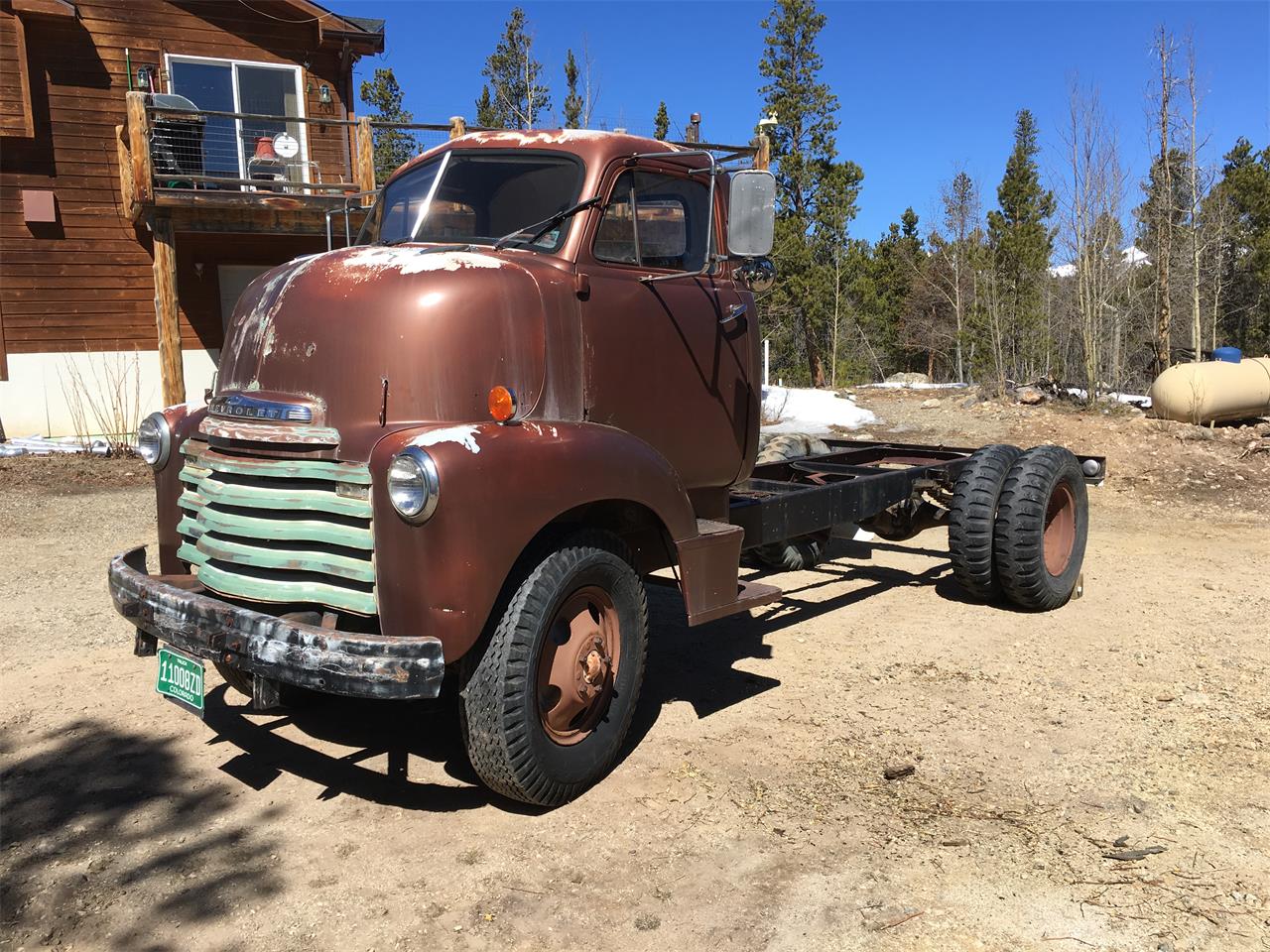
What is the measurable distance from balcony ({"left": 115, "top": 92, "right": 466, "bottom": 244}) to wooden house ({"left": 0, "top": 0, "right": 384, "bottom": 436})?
0.11 ft

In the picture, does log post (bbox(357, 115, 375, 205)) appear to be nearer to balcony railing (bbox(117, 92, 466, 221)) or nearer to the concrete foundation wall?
balcony railing (bbox(117, 92, 466, 221))

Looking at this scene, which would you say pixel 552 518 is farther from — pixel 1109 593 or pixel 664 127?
pixel 664 127

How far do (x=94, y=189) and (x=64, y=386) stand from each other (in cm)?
278

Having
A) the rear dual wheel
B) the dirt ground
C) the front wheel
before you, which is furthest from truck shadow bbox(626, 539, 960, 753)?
the rear dual wheel

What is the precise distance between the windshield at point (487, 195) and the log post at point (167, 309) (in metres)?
9.28

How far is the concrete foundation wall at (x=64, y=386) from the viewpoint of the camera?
13.9 meters

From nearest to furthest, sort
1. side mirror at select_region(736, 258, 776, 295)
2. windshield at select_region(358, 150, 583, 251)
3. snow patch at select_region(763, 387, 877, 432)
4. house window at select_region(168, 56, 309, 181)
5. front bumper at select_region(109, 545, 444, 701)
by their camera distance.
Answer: front bumper at select_region(109, 545, 444, 701) → windshield at select_region(358, 150, 583, 251) → side mirror at select_region(736, 258, 776, 295) → house window at select_region(168, 56, 309, 181) → snow patch at select_region(763, 387, 877, 432)

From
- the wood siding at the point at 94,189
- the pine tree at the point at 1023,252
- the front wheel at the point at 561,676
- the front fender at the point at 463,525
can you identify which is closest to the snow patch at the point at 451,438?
the front fender at the point at 463,525

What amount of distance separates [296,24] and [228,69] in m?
1.22

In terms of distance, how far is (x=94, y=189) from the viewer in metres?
14.1

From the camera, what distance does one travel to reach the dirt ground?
2.91 meters

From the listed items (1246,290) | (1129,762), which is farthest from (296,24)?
(1246,290)

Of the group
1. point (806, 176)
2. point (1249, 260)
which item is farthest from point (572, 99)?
point (1249, 260)

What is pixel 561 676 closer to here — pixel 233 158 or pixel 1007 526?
pixel 1007 526
